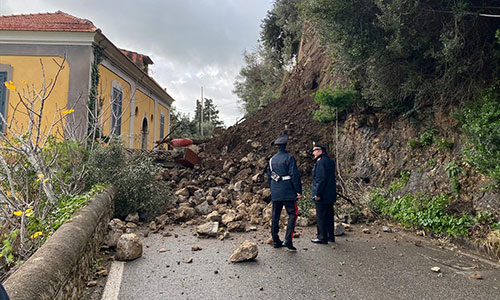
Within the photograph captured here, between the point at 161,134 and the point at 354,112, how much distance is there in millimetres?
18365

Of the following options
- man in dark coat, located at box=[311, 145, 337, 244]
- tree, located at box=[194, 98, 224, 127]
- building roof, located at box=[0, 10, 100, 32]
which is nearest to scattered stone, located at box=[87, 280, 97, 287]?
man in dark coat, located at box=[311, 145, 337, 244]

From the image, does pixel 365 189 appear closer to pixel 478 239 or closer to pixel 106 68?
pixel 478 239

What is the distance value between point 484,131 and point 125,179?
7976 mm

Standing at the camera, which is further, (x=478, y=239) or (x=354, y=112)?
(x=354, y=112)

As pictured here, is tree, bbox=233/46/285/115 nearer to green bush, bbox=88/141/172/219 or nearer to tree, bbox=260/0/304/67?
tree, bbox=260/0/304/67

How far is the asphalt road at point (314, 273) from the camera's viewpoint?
4012mm

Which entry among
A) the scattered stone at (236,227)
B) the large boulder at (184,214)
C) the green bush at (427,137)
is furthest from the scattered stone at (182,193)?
the green bush at (427,137)

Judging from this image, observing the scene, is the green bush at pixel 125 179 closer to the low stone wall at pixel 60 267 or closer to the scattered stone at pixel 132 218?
the scattered stone at pixel 132 218

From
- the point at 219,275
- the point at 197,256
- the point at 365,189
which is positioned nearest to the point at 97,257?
the point at 197,256

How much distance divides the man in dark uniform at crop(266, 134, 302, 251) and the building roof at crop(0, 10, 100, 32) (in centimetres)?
1126

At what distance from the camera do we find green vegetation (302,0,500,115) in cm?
696

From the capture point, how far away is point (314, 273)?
15.5 feet

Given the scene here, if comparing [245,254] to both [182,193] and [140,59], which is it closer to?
[182,193]

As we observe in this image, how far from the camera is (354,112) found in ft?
38.2
